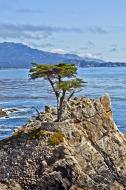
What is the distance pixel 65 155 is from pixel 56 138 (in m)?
2.36

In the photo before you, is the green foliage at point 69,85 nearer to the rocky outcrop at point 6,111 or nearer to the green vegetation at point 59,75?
the green vegetation at point 59,75

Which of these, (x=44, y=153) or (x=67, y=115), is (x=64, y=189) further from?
(x=67, y=115)

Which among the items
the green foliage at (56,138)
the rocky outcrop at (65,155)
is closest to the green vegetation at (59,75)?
the rocky outcrop at (65,155)

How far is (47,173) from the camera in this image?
49.0 metres

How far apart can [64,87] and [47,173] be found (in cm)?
1060

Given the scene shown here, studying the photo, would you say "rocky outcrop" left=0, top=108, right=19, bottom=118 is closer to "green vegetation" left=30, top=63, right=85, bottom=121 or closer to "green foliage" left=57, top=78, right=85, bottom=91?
"green vegetation" left=30, top=63, right=85, bottom=121

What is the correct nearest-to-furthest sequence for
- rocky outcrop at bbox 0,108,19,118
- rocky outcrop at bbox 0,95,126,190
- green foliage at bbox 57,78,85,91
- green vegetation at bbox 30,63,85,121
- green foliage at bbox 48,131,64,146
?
rocky outcrop at bbox 0,95,126,190
green foliage at bbox 48,131,64,146
green foliage at bbox 57,78,85,91
green vegetation at bbox 30,63,85,121
rocky outcrop at bbox 0,108,19,118

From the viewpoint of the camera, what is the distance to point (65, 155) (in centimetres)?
4984

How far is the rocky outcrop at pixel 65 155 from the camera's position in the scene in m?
49.1

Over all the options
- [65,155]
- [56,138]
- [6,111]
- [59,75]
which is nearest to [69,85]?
[59,75]

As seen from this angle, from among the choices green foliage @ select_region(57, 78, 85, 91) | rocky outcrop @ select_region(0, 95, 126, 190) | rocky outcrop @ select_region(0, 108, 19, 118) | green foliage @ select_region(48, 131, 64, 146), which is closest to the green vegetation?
green foliage @ select_region(57, 78, 85, 91)

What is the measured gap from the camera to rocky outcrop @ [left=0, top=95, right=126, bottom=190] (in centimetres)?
4909

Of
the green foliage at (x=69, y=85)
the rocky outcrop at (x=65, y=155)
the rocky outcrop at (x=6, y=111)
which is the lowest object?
the rocky outcrop at (x=6, y=111)

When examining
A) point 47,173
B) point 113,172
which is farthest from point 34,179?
point 113,172
